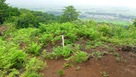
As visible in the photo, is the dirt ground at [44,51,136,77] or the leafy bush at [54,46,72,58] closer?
the dirt ground at [44,51,136,77]

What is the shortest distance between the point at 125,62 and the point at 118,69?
0.65 meters

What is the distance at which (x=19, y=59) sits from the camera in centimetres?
923

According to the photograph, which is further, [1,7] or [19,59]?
[1,7]

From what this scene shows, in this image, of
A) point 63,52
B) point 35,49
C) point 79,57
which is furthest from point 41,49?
→ point 79,57

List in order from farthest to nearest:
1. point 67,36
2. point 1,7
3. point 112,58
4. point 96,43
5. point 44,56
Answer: point 1,7 < point 67,36 < point 96,43 < point 44,56 < point 112,58

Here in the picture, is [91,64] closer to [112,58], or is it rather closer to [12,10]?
[112,58]

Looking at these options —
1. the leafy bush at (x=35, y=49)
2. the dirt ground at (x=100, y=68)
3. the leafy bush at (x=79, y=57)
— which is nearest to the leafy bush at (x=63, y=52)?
the dirt ground at (x=100, y=68)

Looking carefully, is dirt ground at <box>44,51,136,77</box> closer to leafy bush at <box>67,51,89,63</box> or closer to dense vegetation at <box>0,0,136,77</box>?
leafy bush at <box>67,51,89,63</box>

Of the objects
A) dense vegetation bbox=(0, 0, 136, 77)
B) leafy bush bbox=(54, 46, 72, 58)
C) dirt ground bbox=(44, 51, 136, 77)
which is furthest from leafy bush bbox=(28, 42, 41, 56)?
dirt ground bbox=(44, 51, 136, 77)

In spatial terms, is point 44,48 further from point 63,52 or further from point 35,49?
point 63,52

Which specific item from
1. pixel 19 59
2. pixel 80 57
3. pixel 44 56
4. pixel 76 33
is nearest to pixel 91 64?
pixel 80 57

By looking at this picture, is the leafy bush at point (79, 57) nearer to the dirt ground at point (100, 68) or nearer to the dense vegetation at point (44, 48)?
the dense vegetation at point (44, 48)

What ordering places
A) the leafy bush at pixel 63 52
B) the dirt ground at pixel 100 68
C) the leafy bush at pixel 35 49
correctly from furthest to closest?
the leafy bush at pixel 35 49, the leafy bush at pixel 63 52, the dirt ground at pixel 100 68

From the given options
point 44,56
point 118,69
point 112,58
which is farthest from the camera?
point 44,56
